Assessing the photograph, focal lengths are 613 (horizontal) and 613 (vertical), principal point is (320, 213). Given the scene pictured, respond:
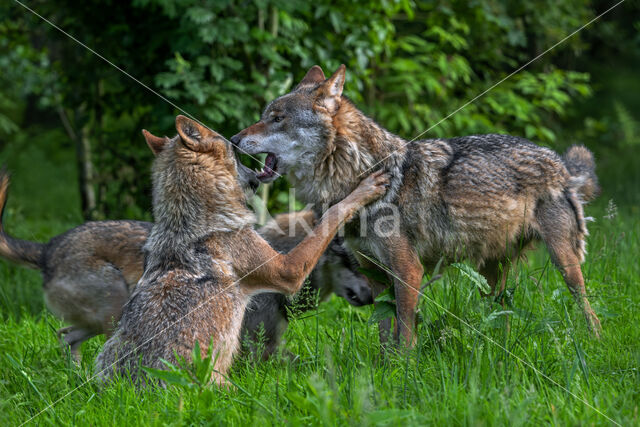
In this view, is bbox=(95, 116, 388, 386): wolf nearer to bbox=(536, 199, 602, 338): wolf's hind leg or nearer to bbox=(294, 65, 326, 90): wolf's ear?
bbox=(294, 65, 326, 90): wolf's ear

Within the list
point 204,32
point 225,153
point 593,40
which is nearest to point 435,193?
point 225,153

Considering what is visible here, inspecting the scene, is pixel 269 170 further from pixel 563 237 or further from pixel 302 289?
pixel 563 237

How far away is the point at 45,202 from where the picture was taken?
13609 mm

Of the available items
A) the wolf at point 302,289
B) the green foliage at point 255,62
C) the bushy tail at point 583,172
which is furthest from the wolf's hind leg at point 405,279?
the green foliage at point 255,62

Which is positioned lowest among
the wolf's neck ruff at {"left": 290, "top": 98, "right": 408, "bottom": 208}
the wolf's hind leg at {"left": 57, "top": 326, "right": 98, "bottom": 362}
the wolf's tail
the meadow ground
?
the wolf's hind leg at {"left": 57, "top": 326, "right": 98, "bottom": 362}

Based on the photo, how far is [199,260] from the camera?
3918mm

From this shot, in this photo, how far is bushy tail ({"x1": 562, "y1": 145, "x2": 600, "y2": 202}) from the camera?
4.45 m

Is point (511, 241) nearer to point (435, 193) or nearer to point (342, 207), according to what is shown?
point (435, 193)

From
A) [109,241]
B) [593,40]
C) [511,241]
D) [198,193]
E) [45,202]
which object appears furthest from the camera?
[593,40]

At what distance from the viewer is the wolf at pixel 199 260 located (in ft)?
12.0

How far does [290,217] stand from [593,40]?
12437 millimetres

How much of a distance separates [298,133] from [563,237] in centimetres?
200

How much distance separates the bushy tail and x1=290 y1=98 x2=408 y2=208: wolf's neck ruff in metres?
1.25

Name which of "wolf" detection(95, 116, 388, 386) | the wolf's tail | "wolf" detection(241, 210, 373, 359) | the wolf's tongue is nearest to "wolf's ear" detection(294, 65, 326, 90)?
the wolf's tongue
